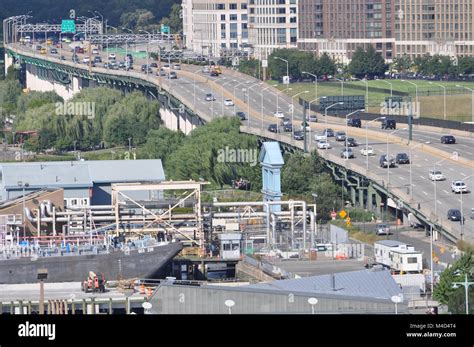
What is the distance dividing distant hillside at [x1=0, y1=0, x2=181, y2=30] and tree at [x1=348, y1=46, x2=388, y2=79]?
70.1 m

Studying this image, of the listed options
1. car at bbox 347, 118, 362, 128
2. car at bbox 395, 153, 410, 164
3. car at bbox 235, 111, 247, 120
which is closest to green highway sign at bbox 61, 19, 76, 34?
car at bbox 235, 111, 247, 120

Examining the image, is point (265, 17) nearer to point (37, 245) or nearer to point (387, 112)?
point (387, 112)

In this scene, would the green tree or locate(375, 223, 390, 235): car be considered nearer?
locate(375, 223, 390, 235): car

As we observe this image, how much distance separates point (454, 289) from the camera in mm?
24875

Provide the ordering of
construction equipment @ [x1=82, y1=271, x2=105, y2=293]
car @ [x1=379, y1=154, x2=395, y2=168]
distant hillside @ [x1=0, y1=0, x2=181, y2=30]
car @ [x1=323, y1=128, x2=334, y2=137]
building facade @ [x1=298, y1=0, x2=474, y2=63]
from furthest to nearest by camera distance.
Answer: distant hillside @ [x1=0, y1=0, x2=181, y2=30], building facade @ [x1=298, y1=0, x2=474, y2=63], car @ [x1=323, y1=128, x2=334, y2=137], car @ [x1=379, y1=154, x2=395, y2=168], construction equipment @ [x1=82, y1=271, x2=105, y2=293]

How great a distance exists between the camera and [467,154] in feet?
199

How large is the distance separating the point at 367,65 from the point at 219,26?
35676mm

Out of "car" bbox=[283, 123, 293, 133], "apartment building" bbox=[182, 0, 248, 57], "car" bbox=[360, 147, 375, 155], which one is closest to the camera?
"car" bbox=[360, 147, 375, 155]

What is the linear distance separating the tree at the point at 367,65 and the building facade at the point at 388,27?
247 inches

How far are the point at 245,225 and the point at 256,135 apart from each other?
30.4 meters

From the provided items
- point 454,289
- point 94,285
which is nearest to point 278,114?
point 94,285

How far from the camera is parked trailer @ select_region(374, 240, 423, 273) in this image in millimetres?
32469

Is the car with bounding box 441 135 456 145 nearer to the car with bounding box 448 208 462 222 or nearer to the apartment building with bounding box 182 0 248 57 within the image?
the car with bounding box 448 208 462 222
